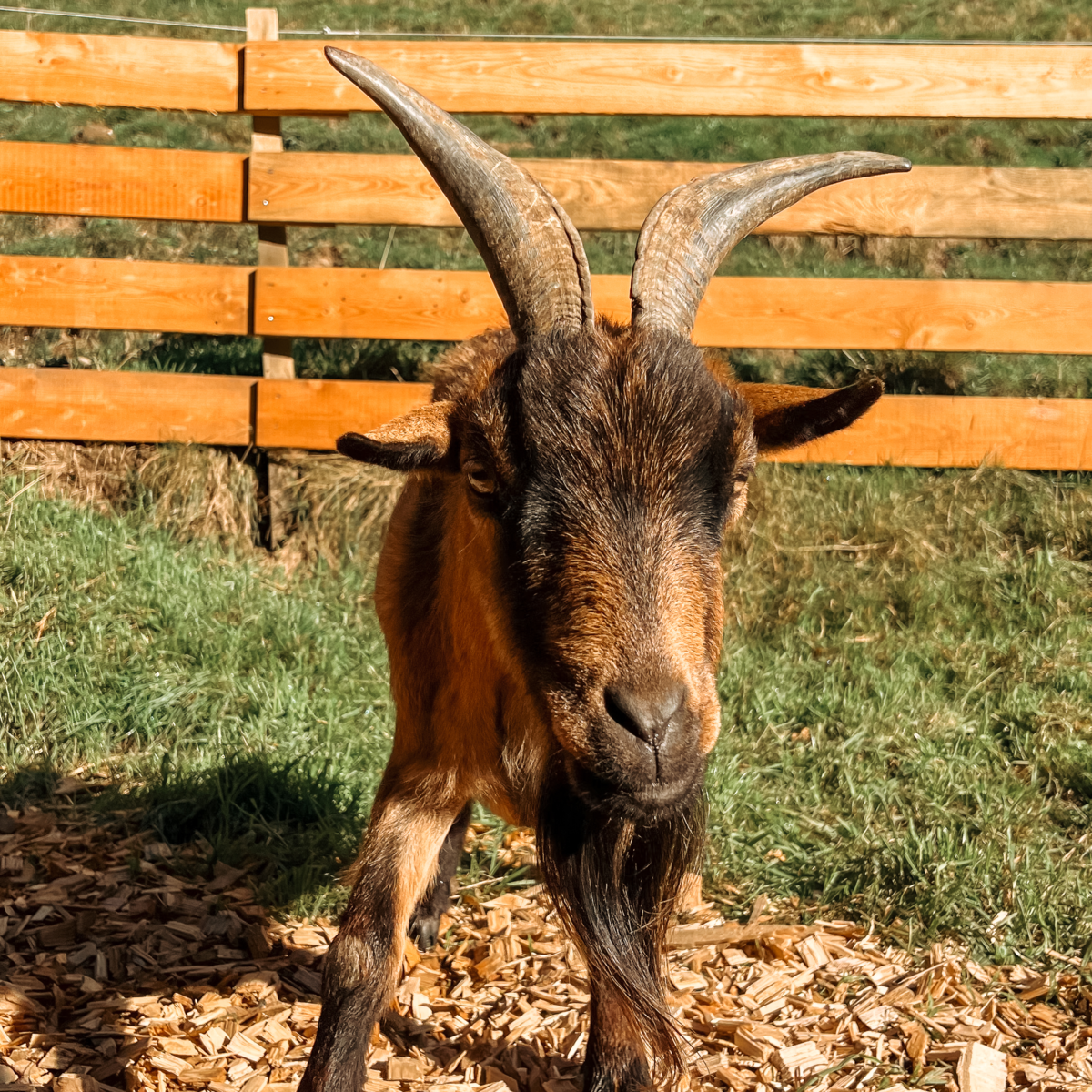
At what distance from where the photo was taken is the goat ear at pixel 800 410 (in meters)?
3.09

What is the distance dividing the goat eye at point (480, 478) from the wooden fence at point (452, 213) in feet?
12.9

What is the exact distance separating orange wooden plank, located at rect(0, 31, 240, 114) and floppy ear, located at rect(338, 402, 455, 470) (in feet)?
15.0

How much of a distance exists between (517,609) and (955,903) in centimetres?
230

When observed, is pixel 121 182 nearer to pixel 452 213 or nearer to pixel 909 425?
pixel 452 213

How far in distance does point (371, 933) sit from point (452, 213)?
181 inches

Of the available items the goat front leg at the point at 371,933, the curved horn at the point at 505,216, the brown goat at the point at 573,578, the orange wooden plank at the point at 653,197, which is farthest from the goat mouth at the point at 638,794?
the orange wooden plank at the point at 653,197

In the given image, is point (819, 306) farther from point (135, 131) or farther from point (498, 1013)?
point (135, 131)

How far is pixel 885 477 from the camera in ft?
23.7

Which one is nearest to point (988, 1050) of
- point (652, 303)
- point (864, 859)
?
point (864, 859)

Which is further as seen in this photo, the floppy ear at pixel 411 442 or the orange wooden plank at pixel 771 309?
the orange wooden plank at pixel 771 309

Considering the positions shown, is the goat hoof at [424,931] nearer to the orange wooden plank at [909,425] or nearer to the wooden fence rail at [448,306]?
the orange wooden plank at [909,425]

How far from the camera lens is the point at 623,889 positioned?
325 centimetres

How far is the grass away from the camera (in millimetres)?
4695

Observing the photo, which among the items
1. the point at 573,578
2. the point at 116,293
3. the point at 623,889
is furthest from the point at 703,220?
the point at 116,293
